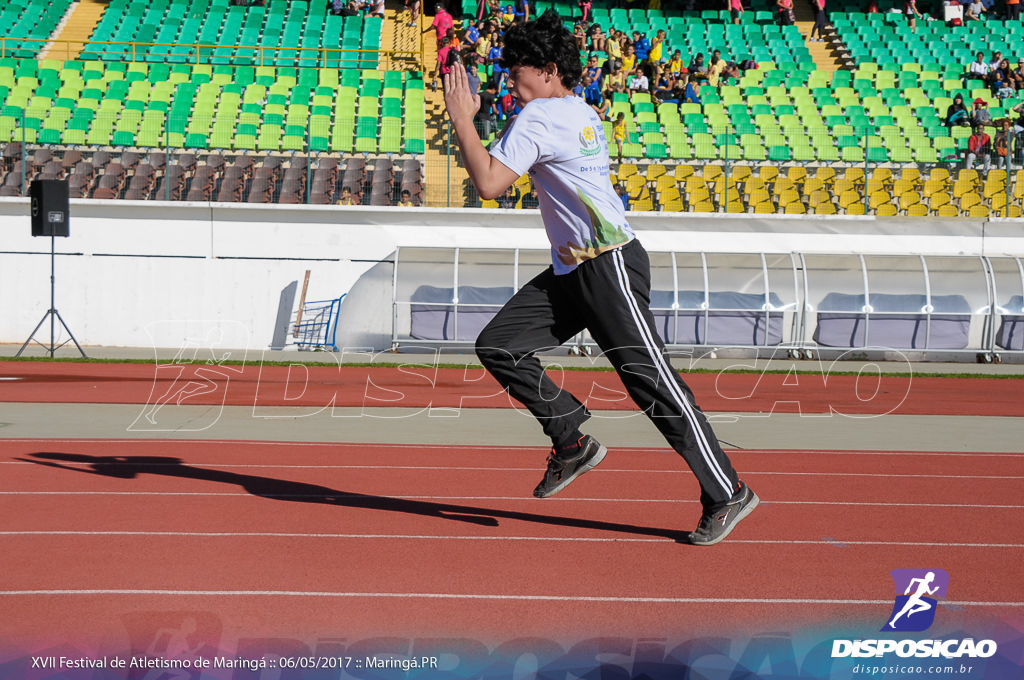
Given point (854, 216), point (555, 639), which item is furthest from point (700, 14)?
point (555, 639)

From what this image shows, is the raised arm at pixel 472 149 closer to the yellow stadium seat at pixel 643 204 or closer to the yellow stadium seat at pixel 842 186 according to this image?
the yellow stadium seat at pixel 643 204

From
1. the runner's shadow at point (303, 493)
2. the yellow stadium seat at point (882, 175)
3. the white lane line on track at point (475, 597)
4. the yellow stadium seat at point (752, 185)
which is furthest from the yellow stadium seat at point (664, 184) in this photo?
the white lane line on track at point (475, 597)

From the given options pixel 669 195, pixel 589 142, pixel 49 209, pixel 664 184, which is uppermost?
pixel 589 142

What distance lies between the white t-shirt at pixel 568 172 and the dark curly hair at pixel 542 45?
19 cm

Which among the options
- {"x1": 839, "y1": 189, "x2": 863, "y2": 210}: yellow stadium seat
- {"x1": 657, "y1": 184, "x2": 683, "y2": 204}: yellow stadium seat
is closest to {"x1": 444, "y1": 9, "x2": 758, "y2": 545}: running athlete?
{"x1": 657, "y1": 184, "x2": 683, "y2": 204}: yellow stadium seat

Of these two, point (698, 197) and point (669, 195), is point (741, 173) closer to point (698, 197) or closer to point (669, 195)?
point (698, 197)

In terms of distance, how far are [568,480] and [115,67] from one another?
89.3ft

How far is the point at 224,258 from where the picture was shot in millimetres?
21391

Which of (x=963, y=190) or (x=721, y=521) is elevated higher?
(x=963, y=190)

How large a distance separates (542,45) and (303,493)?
3191 millimetres

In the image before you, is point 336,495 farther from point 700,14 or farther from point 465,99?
point 700,14

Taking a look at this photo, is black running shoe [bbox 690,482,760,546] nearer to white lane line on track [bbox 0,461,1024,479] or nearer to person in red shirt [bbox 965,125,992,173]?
white lane line on track [bbox 0,461,1024,479]

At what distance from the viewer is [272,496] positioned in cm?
636

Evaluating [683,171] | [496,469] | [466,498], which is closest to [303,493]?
[466,498]
